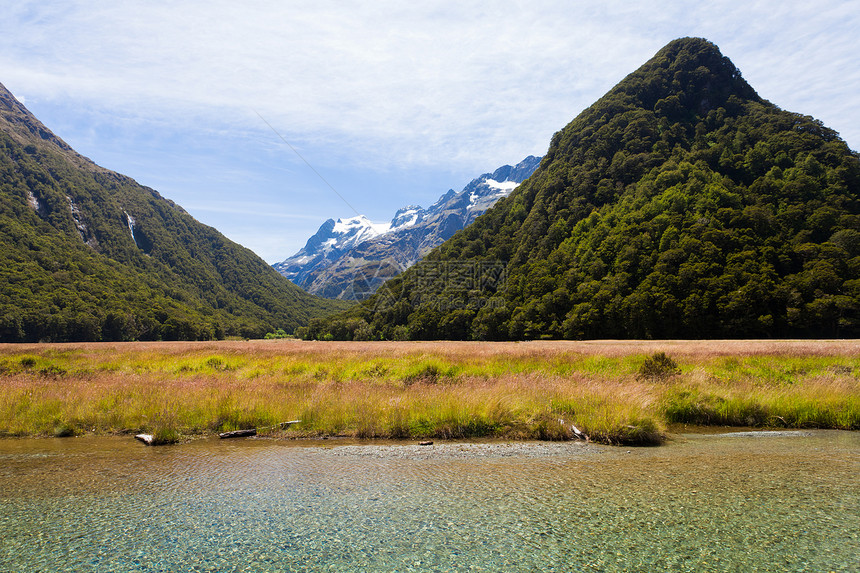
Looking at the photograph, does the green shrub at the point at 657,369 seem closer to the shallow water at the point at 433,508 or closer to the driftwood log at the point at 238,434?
the shallow water at the point at 433,508

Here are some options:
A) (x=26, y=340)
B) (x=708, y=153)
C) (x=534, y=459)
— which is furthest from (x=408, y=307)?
(x=534, y=459)

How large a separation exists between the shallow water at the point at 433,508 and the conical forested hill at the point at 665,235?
69003mm

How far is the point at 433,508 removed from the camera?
6.50 m

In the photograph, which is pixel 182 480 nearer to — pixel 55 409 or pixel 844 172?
pixel 55 409

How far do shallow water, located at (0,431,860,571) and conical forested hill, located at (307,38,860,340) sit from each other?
226 ft

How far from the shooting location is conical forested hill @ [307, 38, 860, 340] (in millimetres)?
→ 67062

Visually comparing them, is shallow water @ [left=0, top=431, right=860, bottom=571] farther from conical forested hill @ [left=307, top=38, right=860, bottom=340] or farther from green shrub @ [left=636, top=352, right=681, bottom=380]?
conical forested hill @ [left=307, top=38, right=860, bottom=340]

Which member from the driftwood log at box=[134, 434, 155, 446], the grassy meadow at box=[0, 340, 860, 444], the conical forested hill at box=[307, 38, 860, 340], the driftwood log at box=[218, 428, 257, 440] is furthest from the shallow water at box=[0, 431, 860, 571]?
the conical forested hill at box=[307, 38, 860, 340]

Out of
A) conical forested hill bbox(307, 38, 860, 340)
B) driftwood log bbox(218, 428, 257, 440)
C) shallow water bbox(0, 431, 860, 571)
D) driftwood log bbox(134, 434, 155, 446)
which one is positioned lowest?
driftwood log bbox(218, 428, 257, 440)

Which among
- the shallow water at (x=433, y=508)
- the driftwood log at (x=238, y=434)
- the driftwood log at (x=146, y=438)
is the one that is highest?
the shallow water at (x=433, y=508)

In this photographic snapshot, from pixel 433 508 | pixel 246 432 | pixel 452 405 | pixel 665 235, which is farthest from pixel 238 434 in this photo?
pixel 665 235

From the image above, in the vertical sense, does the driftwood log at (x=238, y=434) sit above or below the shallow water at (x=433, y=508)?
below

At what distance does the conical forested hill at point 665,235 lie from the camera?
2640 inches

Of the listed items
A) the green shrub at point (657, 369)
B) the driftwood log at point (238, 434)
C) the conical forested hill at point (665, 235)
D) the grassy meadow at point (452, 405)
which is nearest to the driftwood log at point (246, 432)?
A: the driftwood log at point (238, 434)
